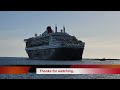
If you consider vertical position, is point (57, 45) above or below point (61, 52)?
above

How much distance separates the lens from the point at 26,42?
28.9 meters

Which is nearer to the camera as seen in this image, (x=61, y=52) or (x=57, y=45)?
(x=57, y=45)

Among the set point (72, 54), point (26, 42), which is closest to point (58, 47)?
point (72, 54)
